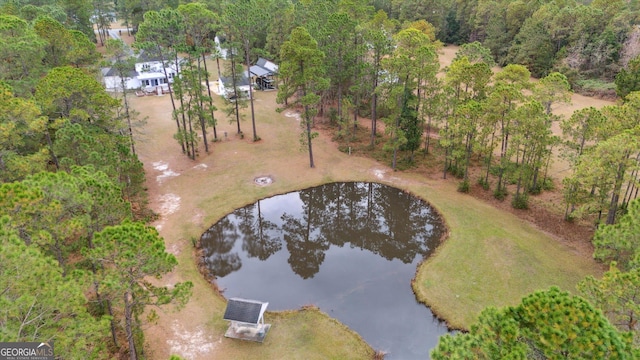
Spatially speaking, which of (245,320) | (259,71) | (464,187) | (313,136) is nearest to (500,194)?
(464,187)

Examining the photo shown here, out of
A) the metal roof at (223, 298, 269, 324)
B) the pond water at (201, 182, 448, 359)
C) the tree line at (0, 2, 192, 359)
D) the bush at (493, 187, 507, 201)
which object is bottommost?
the pond water at (201, 182, 448, 359)

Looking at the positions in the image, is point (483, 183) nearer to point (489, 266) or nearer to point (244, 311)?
point (489, 266)

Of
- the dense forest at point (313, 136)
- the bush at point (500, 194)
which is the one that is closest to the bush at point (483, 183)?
the dense forest at point (313, 136)

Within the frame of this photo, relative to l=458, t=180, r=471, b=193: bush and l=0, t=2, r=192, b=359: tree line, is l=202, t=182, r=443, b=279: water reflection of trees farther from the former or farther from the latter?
l=0, t=2, r=192, b=359: tree line

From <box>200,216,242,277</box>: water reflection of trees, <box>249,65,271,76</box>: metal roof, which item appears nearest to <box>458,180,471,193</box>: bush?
<box>200,216,242,277</box>: water reflection of trees

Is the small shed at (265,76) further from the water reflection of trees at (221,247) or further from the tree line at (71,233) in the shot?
the water reflection of trees at (221,247)
